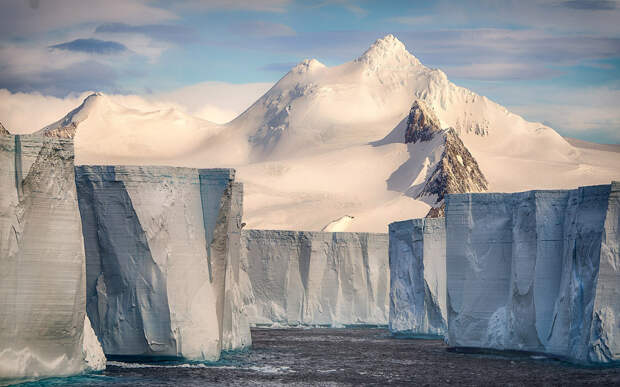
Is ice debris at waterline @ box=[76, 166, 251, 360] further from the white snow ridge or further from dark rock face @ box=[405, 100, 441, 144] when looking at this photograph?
dark rock face @ box=[405, 100, 441, 144]

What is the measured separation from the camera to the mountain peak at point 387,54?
11881cm

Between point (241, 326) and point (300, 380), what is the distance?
20.0ft

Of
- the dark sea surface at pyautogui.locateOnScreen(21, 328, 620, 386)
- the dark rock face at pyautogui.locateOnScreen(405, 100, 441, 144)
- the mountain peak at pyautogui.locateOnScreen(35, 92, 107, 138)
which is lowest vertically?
the dark sea surface at pyautogui.locateOnScreen(21, 328, 620, 386)

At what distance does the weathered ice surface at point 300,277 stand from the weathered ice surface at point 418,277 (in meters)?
5.75

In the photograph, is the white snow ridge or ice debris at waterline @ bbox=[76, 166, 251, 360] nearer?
the white snow ridge

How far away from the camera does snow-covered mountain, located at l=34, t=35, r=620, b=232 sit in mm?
89125

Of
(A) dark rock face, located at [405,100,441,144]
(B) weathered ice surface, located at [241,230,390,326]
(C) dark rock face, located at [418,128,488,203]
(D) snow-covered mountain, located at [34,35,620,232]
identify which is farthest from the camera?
(A) dark rock face, located at [405,100,441,144]

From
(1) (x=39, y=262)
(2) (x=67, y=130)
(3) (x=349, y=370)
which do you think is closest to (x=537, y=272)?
(3) (x=349, y=370)

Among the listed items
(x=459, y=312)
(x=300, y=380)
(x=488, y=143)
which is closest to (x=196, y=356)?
(x=300, y=380)

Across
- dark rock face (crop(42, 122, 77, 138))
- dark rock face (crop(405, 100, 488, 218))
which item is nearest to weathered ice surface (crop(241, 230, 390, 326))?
dark rock face (crop(405, 100, 488, 218))

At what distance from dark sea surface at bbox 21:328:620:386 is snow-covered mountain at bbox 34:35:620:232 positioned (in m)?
50.1

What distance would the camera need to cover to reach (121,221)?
23.3m

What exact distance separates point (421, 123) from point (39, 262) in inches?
3201

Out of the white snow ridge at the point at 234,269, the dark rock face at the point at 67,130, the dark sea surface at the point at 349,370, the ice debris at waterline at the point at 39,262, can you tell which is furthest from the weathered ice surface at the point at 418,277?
the dark rock face at the point at 67,130
